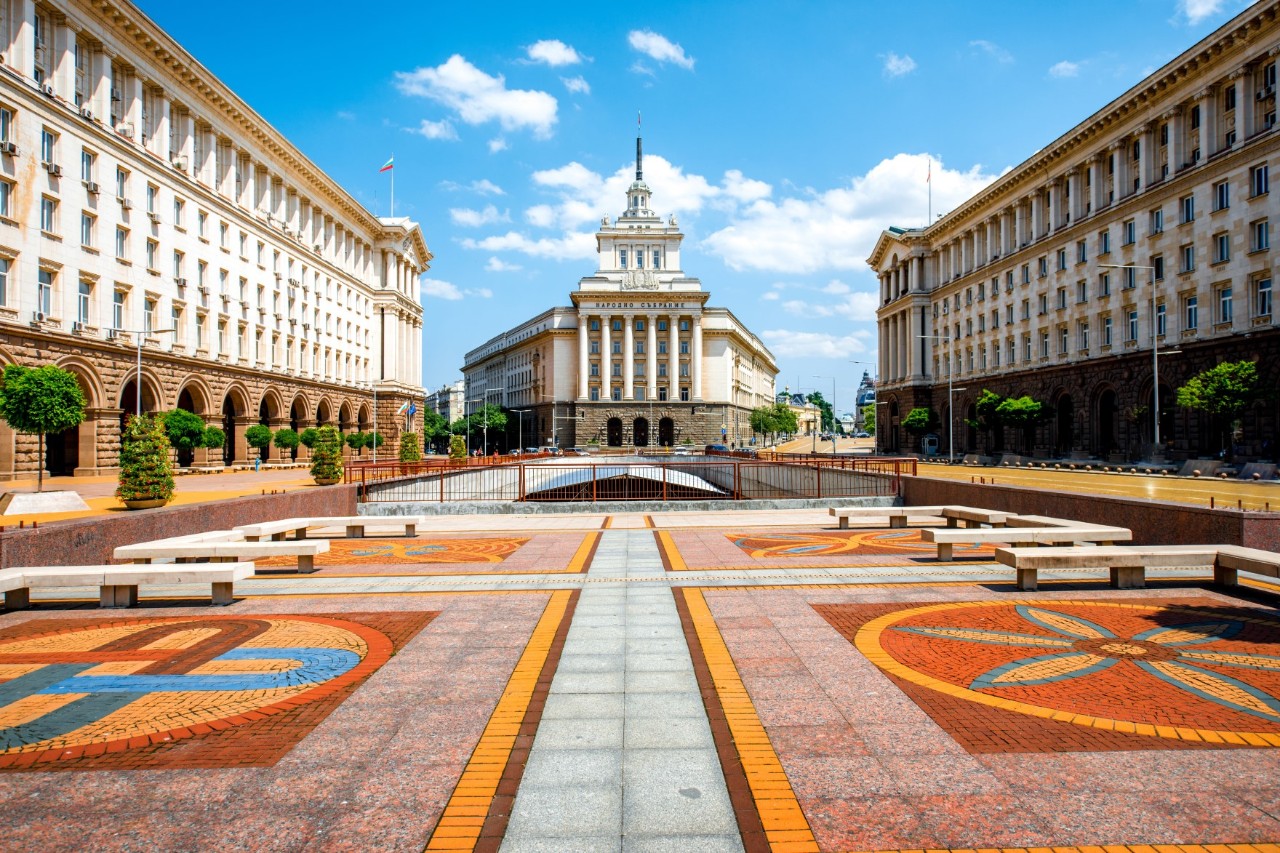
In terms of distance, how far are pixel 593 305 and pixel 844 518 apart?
88.4 metres

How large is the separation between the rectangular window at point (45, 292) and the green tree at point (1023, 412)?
5592 cm

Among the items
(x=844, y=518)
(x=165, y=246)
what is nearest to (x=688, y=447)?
(x=165, y=246)

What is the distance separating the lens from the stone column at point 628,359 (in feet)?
341

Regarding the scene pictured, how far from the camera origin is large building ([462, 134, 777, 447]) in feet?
336

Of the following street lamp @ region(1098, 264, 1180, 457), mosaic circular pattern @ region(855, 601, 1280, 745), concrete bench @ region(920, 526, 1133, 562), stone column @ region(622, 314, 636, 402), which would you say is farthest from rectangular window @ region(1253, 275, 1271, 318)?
stone column @ region(622, 314, 636, 402)

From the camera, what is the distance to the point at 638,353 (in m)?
105

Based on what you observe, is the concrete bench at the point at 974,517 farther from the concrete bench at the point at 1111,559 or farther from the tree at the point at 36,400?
the tree at the point at 36,400

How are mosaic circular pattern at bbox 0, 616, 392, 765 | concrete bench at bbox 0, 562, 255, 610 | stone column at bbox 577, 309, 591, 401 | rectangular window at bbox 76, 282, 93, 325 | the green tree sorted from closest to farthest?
mosaic circular pattern at bbox 0, 616, 392, 765 < concrete bench at bbox 0, 562, 255, 610 < rectangular window at bbox 76, 282, 93, 325 < the green tree < stone column at bbox 577, 309, 591, 401

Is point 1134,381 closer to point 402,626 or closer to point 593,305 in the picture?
point 402,626

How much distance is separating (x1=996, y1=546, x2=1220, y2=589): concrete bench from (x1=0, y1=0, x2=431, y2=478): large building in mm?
36254

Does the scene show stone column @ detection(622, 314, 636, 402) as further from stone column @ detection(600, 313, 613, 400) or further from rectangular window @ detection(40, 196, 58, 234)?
rectangular window @ detection(40, 196, 58, 234)

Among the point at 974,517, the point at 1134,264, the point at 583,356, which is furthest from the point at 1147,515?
the point at 583,356

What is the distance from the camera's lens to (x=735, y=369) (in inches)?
4614

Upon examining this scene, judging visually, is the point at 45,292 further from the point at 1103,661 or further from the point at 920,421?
the point at 920,421
